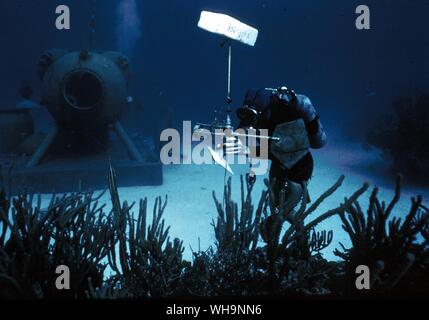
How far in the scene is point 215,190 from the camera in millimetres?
6539

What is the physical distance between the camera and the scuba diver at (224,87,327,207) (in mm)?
3049

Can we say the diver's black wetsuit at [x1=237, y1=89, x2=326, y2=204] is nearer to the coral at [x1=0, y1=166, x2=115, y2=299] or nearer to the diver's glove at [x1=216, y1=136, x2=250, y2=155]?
the diver's glove at [x1=216, y1=136, x2=250, y2=155]

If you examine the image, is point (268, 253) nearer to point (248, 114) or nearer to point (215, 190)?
point (248, 114)

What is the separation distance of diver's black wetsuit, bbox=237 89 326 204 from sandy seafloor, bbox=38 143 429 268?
39.6 inches

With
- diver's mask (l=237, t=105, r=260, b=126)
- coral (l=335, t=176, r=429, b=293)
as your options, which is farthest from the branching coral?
diver's mask (l=237, t=105, r=260, b=126)

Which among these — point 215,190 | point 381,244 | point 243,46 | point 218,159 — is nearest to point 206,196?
point 215,190

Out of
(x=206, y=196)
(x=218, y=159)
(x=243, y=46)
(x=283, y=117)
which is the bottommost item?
(x=206, y=196)

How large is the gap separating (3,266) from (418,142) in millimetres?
7710

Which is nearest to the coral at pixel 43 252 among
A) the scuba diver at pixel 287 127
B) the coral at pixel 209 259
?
the coral at pixel 209 259

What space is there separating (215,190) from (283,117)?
357cm

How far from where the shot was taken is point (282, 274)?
2.39 metres

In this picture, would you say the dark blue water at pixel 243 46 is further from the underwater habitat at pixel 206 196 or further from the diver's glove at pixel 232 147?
the diver's glove at pixel 232 147
